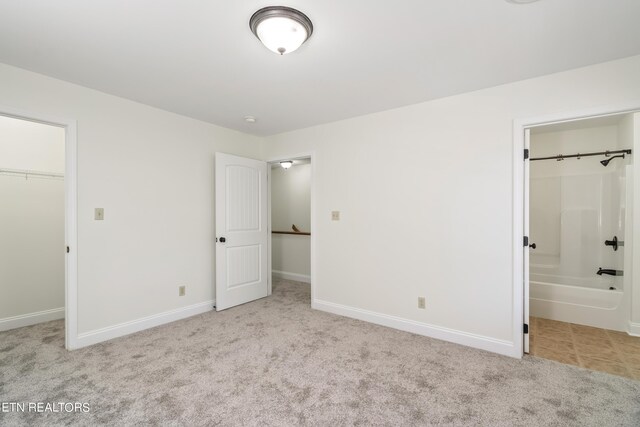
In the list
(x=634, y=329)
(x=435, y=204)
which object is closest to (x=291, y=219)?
(x=435, y=204)

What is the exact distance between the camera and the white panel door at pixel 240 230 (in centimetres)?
359

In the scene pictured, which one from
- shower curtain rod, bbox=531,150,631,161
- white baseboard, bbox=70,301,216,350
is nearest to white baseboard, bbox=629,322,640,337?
shower curtain rod, bbox=531,150,631,161

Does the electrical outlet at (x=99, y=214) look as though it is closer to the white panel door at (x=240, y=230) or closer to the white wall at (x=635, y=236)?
the white panel door at (x=240, y=230)

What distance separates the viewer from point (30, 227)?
3.15m

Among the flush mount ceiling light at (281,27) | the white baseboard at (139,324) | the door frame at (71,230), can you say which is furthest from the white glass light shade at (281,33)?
the white baseboard at (139,324)

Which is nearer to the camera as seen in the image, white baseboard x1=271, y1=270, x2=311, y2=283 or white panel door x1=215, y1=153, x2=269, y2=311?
white panel door x1=215, y1=153, x2=269, y2=311

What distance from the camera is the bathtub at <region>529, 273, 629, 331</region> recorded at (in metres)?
3.00

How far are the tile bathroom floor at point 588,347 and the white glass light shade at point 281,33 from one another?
315 cm

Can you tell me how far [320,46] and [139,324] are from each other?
3.16 m

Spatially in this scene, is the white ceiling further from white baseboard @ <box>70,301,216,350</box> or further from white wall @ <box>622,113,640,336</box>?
white baseboard @ <box>70,301,216,350</box>

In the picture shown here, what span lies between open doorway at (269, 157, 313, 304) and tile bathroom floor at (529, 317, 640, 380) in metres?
3.20

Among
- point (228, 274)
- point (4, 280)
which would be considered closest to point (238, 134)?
point (228, 274)

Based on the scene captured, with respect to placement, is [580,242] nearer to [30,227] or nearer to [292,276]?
[292,276]

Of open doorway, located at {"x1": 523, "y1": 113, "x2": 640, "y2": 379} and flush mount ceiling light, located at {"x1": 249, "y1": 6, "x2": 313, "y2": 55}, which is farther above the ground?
flush mount ceiling light, located at {"x1": 249, "y1": 6, "x2": 313, "y2": 55}
